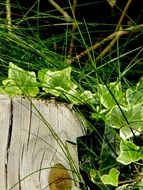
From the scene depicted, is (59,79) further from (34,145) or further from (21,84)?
A: (34,145)

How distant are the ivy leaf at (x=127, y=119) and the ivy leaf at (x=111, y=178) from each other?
0.11m

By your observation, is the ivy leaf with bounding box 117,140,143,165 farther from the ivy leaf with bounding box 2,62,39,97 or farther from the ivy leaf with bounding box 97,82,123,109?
the ivy leaf with bounding box 2,62,39,97

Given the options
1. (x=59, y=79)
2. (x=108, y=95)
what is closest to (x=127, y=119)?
(x=108, y=95)

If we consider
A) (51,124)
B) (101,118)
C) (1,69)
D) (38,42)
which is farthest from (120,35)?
(51,124)

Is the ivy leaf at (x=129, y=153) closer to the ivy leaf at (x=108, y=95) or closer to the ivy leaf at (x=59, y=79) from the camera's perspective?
the ivy leaf at (x=108, y=95)

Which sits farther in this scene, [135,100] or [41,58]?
[41,58]

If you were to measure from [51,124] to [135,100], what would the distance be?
0.32m

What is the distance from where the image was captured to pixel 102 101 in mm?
1695

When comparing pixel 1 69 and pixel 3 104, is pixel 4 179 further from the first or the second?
pixel 1 69

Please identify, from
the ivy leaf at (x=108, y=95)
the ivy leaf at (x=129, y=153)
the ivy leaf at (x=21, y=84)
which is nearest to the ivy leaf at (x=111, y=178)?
the ivy leaf at (x=129, y=153)

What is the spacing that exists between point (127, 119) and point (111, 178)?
0.19 m

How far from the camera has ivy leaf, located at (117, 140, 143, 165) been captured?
159 cm

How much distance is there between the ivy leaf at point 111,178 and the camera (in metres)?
1.58

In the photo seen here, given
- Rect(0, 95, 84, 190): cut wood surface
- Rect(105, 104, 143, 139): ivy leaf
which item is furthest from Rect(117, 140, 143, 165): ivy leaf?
Rect(0, 95, 84, 190): cut wood surface
